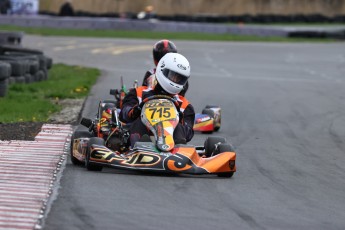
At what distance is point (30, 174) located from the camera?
7539 millimetres

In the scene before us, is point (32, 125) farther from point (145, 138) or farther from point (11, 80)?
point (11, 80)

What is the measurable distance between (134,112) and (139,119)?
138mm

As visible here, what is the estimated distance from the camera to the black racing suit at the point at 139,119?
8695 mm

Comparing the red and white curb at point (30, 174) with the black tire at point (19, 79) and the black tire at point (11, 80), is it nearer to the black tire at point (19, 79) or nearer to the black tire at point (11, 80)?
the black tire at point (11, 80)

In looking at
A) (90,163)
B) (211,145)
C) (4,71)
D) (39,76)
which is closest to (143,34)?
(39,76)

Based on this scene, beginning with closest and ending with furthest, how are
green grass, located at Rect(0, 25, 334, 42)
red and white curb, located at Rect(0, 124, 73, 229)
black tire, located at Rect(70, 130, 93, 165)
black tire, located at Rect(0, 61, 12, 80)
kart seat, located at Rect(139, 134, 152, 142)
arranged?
red and white curb, located at Rect(0, 124, 73, 229), kart seat, located at Rect(139, 134, 152, 142), black tire, located at Rect(70, 130, 93, 165), black tire, located at Rect(0, 61, 12, 80), green grass, located at Rect(0, 25, 334, 42)

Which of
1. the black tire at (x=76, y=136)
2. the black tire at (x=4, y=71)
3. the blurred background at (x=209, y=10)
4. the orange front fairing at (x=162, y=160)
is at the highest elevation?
the orange front fairing at (x=162, y=160)

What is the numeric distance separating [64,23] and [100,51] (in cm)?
990

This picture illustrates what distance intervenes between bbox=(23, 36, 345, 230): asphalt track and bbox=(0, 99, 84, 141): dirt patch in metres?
0.29

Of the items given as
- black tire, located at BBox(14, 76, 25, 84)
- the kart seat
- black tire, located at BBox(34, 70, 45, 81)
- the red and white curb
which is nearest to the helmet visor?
the kart seat

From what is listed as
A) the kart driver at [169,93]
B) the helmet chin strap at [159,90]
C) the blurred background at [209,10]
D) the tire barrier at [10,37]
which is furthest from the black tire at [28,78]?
the blurred background at [209,10]

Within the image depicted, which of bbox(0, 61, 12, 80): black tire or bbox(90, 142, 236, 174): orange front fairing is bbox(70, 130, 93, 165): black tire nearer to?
bbox(90, 142, 236, 174): orange front fairing

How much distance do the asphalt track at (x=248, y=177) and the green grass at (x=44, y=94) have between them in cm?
42

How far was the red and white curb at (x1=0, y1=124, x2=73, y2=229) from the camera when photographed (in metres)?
5.91
